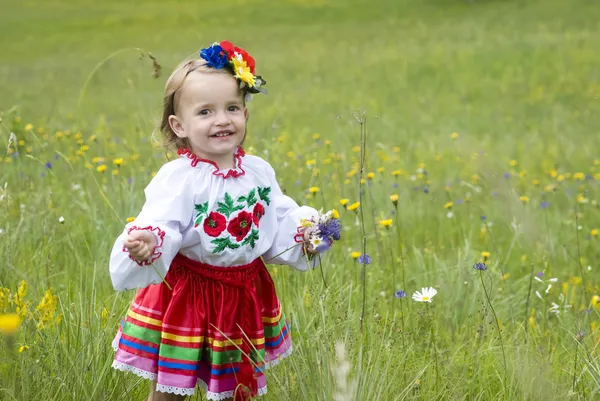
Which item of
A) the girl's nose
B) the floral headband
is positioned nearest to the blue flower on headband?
the floral headband

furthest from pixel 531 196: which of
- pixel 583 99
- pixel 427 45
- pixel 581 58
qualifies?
pixel 427 45

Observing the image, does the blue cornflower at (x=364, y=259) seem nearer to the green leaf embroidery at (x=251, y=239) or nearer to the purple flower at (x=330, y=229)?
the purple flower at (x=330, y=229)

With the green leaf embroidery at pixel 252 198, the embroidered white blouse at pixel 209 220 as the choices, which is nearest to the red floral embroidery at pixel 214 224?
the embroidered white blouse at pixel 209 220

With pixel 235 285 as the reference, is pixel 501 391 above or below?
below

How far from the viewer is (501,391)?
248cm

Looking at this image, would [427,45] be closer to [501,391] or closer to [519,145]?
[519,145]

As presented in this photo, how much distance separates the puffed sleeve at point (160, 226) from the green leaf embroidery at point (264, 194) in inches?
9.4

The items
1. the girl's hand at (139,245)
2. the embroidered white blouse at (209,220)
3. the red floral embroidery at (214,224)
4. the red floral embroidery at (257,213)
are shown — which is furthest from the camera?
the red floral embroidery at (257,213)

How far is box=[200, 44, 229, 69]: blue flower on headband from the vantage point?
2385mm

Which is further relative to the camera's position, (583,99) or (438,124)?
(583,99)

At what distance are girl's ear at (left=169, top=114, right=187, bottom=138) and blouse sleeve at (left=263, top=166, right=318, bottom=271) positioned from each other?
0.30 meters

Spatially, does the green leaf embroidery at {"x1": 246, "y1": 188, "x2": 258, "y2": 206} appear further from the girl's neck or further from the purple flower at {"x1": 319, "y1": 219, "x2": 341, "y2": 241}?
the purple flower at {"x1": 319, "y1": 219, "x2": 341, "y2": 241}

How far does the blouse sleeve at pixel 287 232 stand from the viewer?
8.32ft

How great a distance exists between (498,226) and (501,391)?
2792 millimetres
